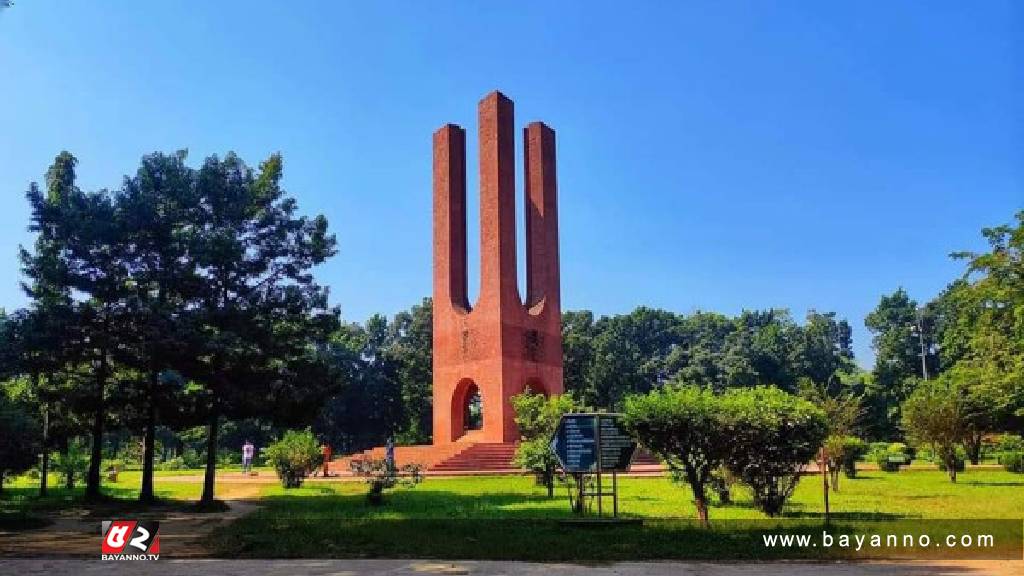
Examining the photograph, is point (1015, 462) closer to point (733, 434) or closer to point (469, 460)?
point (469, 460)

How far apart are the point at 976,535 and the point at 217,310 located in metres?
13.2

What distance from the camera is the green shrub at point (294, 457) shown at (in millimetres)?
20484

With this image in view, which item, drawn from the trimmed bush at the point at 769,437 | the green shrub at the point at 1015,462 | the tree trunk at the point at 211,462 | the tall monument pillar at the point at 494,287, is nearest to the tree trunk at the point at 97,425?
the tree trunk at the point at 211,462

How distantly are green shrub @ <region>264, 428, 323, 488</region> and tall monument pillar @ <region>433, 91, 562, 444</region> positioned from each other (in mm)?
8974

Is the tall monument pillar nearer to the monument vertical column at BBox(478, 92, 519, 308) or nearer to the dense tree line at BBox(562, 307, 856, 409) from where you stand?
the monument vertical column at BBox(478, 92, 519, 308)

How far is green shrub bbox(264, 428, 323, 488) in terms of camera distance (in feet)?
67.2

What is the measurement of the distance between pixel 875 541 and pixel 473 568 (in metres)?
4.25

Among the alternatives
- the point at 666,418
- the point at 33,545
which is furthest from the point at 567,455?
the point at 33,545

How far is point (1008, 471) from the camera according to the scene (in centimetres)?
2245

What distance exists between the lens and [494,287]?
29.3 meters

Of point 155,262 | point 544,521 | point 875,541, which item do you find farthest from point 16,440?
point 875,541

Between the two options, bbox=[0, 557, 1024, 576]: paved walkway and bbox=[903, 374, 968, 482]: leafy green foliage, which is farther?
bbox=[903, 374, 968, 482]: leafy green foliage

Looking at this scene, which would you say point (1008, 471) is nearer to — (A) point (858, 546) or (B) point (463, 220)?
(A) point (858, 546)

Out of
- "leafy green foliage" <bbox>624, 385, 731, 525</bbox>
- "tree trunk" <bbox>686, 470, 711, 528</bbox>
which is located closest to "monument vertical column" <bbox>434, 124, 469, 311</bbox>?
"leafy green foliage" <bbox>624, 385, 731, 525</bbox>
